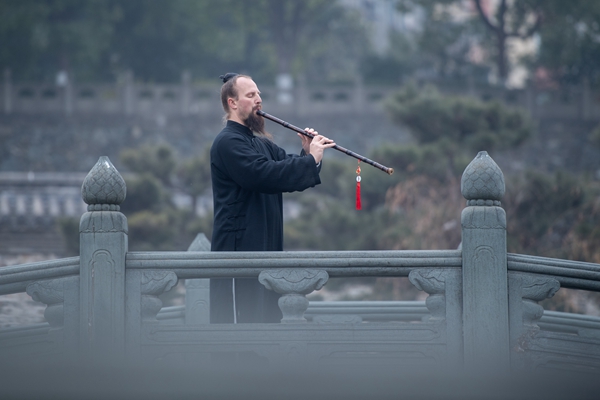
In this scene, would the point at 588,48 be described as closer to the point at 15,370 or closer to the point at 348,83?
the point at 348,83

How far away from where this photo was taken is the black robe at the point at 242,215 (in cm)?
374

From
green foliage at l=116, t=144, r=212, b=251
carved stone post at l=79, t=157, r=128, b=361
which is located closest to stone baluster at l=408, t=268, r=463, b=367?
carved stone post at l=79, t=157, r=128, b=361

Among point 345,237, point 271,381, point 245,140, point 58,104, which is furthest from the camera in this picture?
point 58,104

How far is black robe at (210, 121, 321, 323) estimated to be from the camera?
3744mm

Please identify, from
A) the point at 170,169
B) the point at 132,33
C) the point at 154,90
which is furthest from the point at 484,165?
the point at 132,33

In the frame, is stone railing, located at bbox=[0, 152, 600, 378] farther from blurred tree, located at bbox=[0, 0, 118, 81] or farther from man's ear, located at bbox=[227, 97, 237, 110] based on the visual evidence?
blurred tree, located at bbox=[0, 0, 118, 81]

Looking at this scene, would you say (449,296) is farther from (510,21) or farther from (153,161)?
(510,21)

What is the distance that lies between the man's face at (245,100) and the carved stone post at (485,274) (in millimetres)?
1103

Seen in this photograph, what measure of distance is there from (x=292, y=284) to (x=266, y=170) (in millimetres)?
552

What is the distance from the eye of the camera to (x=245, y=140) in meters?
3.87

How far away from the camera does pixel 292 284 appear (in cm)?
370

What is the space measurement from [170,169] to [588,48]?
16.6 metres

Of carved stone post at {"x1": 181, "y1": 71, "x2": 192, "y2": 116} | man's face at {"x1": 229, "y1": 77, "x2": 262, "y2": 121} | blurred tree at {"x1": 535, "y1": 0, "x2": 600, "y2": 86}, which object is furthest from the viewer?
carved stone post at {"x1": 181, "y1": 71, "x2": 192, "y2": 116}

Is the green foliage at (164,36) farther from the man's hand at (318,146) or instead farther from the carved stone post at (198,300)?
the man's hand at (318,146)
